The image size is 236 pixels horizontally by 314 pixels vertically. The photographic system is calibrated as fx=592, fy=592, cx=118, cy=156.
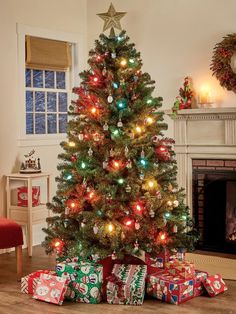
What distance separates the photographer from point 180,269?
4344mm

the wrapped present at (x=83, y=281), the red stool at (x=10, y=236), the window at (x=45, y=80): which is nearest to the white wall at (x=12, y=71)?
the window at (x=45, y=80)

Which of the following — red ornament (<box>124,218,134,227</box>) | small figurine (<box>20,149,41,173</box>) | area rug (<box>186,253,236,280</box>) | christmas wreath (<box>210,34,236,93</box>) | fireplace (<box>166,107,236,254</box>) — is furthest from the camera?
small figurine (<box>20,149,41,173</box>)

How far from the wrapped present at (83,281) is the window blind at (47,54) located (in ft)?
8.80

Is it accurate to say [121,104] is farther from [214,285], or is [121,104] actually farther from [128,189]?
[214,285]

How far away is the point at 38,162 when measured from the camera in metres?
6.02

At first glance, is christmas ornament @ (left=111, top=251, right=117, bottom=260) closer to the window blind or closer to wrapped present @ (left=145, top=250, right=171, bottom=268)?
wrapped present @ (left=145, top=250, right=171, bottom=268)

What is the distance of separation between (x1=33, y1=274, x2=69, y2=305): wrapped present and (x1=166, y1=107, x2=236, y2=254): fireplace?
2.08 meters

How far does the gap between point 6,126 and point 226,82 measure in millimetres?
2211

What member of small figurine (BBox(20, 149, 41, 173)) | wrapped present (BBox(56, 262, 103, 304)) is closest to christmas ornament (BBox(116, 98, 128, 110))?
wrapped present (BBox(56, 262, 103, 304))

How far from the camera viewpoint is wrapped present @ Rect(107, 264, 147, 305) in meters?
4.17

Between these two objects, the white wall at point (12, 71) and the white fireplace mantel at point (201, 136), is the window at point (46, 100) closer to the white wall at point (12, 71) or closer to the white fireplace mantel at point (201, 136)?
the white wall at point (12, 71)

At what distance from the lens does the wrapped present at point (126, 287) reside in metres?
Answer: 4.17

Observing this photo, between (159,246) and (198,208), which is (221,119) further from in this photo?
(159,246)

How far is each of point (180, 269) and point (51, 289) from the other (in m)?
0.95
